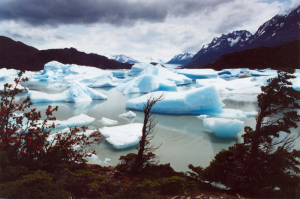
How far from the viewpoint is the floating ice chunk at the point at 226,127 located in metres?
4.38

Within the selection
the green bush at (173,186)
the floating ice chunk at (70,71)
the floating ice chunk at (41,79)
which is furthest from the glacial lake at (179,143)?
the floating ice chunk at (41,79)

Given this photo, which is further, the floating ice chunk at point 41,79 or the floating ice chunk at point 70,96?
the floating ice chunk at point 41,79

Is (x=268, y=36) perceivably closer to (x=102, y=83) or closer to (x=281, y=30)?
(x=281, y=30)

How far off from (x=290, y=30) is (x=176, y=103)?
2214 inches

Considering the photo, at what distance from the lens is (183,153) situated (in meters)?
3.77

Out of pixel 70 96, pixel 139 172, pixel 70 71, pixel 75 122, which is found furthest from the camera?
pixel 70 71

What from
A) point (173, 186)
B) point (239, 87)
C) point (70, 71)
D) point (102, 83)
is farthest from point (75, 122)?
point (70, 71)

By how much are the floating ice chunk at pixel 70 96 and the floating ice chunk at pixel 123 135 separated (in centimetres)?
546

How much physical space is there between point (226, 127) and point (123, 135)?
234cm

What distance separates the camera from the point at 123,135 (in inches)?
169

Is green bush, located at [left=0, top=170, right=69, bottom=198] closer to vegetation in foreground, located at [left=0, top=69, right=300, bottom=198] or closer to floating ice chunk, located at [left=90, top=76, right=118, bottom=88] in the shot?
vegetation in foreground, located at [left=0, top=69, right=300, bottom=198]

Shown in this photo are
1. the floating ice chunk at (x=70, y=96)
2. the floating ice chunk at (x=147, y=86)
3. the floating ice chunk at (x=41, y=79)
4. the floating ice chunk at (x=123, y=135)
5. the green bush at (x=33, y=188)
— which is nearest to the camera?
the green bush at (x=33, y=188)

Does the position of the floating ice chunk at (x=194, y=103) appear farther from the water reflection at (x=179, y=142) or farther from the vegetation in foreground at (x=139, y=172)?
the vegetation in foreground at (x=139, y=172)

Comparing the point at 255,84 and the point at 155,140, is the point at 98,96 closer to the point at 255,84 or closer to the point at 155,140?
the point at 155,140
